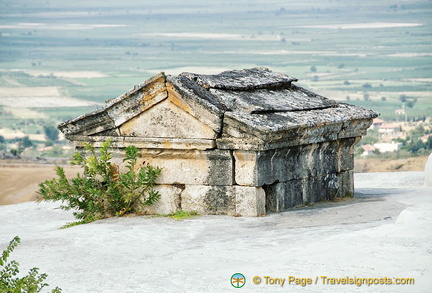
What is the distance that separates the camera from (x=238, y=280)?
8539 mm

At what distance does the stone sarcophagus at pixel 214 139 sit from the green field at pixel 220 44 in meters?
60.0

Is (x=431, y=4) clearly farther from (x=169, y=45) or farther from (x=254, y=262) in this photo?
(x=254, y=262)

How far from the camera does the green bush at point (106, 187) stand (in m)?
11.6

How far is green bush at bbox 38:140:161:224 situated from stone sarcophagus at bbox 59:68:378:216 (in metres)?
0.19

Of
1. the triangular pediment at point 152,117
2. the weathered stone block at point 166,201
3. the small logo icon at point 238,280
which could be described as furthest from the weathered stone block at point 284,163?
the small logo icon at point 238,280

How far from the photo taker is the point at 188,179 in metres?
11.7

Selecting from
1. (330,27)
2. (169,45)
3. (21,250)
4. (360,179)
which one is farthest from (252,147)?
(330,27)

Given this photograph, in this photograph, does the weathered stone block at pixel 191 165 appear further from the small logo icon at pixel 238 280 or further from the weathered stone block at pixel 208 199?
the small logo icon at pixel 238 280

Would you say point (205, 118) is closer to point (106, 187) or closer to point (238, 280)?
point (106, 187)

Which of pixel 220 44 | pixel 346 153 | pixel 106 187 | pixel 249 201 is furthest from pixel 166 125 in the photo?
pixel 220 44

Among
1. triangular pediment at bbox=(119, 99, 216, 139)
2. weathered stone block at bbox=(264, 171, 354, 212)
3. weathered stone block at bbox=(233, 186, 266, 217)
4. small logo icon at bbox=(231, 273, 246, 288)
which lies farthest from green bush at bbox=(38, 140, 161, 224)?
small logo icon at bbox=(231, 273, 246, 288)

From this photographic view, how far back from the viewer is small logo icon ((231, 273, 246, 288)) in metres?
8.44

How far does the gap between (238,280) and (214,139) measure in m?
3.17

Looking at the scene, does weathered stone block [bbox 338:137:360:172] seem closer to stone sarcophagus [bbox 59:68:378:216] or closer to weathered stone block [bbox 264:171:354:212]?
weathered stone block [bbox 264:171:354:212]
